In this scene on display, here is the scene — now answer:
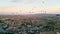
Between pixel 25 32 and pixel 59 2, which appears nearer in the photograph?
pixel 25 32

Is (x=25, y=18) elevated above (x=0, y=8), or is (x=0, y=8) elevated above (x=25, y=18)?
(x=0, y=8)

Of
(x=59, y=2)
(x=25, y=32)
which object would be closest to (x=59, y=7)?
(x=59, y=2)

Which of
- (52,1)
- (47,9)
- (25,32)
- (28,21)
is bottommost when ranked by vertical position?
(25,32)

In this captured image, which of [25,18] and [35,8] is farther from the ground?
[35,8]

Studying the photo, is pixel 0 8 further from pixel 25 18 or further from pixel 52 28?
pixel 52 28

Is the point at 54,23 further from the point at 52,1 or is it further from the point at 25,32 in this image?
the point at 25,32

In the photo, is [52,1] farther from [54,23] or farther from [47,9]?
[54,23]

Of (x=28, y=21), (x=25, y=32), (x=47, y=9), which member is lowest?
(x=25, y=32)

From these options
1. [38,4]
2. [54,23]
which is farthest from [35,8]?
[54,23]

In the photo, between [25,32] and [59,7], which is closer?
[25,32]
